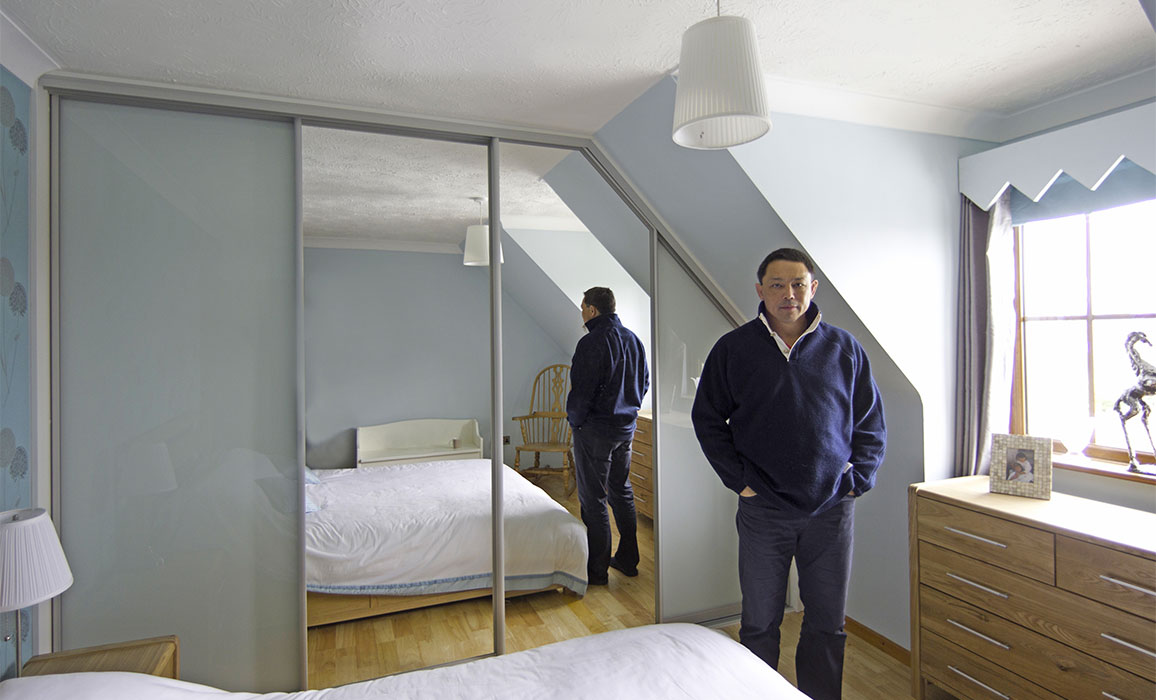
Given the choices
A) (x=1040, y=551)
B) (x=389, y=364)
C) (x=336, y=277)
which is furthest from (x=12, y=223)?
(x=1040, y=551)

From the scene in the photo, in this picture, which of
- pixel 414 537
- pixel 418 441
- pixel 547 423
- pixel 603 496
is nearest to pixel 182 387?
pixel 418 441

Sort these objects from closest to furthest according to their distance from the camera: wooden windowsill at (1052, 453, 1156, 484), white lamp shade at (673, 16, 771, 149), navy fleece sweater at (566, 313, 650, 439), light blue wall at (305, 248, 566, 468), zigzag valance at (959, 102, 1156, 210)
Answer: white lamp shade at (673, 16, 771, 149) < zigzag valance at (959, 102, 1156, 210) < wooden windowsill at (1052, 453, 1156, 484) < light blue wall at (305, 248, 566, 468) < navy fleece sweater at (566, 313, 650, 439)

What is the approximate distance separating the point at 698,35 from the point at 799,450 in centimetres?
126

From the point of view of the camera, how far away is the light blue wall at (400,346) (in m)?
2.40

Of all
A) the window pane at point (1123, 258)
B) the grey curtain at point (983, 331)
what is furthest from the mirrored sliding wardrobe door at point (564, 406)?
the window pane at point (1123, 258)

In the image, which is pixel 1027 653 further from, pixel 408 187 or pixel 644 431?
pixel 408 187

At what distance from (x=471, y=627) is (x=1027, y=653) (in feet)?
6.49

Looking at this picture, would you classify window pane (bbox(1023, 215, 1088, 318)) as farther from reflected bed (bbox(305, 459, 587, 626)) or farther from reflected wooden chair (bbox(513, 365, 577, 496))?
reflected bed (bbox(305, 459, 587, 626))

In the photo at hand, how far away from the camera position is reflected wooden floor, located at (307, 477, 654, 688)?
243cm

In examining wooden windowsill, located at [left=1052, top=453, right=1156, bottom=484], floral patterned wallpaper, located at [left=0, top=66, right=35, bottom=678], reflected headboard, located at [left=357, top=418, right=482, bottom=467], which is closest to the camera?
floral patterned wallpaper, located at [left=0, top=66, right=35, bottom=678]

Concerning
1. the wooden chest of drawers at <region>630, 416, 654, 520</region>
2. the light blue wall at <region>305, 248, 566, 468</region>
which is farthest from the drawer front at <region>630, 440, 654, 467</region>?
the light blue wall at <region>305, 248, 566, 468</region>

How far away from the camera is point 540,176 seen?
278 cm

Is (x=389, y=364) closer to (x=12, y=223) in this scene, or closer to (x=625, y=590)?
(x=12, y=223)

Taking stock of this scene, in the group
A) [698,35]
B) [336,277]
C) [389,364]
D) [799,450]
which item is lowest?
[799,450]
